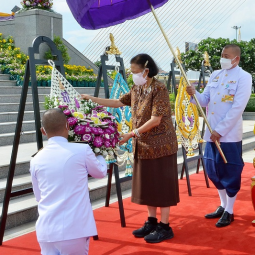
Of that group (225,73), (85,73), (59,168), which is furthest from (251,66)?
(59,168)

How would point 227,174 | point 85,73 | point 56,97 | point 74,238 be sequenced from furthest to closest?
point 85,73, point 227,174, point 56,97, point 74,238

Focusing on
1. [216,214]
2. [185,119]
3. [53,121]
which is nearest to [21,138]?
[185,119]

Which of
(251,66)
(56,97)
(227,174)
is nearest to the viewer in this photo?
(56,97)

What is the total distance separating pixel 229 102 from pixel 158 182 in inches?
42.7

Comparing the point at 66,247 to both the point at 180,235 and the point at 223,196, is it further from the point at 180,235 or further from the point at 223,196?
the point at 223,196

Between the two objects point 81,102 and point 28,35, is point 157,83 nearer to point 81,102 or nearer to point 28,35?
point 81,102

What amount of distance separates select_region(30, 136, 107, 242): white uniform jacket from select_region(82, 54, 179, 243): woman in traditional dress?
1.21 meters

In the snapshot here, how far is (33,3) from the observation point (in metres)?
11.9

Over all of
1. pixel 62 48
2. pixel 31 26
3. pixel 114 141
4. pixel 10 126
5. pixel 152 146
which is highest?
pixel 31 26

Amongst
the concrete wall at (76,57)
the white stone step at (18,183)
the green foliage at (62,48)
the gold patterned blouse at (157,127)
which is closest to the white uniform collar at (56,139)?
the gold patterned blouse at (157,127)

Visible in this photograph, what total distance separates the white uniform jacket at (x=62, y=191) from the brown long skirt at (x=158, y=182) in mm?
1406

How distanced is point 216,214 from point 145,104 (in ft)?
5.03

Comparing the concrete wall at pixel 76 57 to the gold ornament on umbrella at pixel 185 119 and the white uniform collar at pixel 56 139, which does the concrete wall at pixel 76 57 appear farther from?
the white uniform collar at pixel 56 139

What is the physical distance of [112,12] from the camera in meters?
3.83
